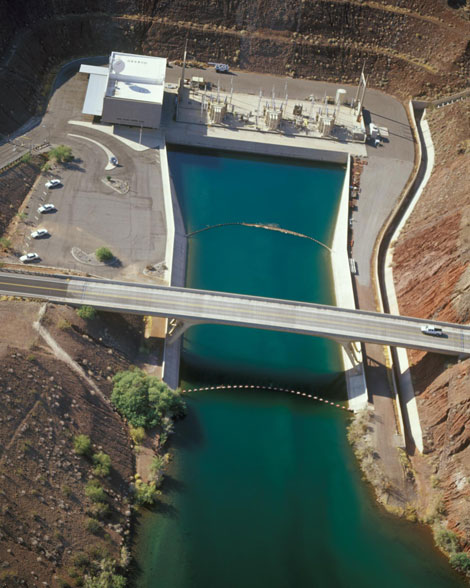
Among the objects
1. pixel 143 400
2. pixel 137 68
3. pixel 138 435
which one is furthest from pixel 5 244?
pixel 137 68

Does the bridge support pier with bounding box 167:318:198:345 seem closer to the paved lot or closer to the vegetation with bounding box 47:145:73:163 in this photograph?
the paved lot

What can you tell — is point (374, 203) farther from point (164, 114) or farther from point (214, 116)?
point (164, 114)

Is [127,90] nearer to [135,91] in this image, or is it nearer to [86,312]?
[135,91]

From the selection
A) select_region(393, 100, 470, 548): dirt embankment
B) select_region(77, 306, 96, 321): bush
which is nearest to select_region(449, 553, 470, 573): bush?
select_region(393, 100, 470, 548): dirt embankment

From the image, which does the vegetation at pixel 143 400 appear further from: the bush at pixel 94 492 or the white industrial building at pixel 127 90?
the white industrial building at pixel 127 90

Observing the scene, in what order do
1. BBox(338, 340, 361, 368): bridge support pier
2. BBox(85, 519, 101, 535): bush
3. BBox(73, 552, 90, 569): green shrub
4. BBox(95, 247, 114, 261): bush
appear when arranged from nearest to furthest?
BBox(73, 552, 90, 569): green shrub, BBox(85, 519, 101, 535): bush, BBox(338, 340, 361, 368): bridge support pier, BBox(95, 247, 114, 261): bush

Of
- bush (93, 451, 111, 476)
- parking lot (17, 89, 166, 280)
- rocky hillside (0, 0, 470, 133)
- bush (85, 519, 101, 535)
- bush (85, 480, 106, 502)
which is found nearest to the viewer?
bush (85, 519, 101, 535)

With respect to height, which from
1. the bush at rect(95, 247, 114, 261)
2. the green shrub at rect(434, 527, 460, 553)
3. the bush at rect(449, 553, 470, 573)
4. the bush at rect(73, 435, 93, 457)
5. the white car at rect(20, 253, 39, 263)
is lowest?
the bush at rect(449, 553, 470, 573)
